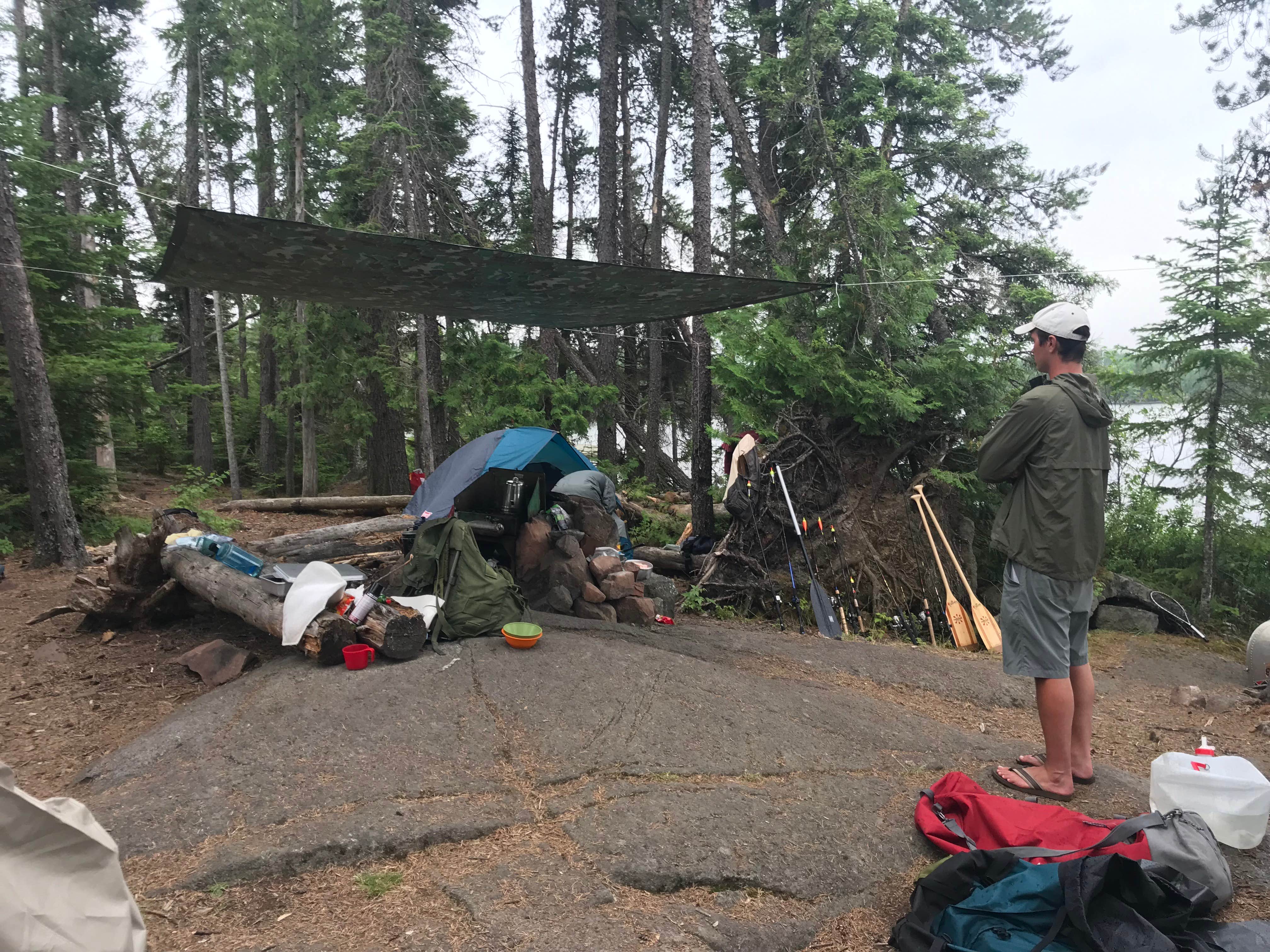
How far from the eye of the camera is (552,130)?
15.8m

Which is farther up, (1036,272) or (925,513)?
(1036,272)

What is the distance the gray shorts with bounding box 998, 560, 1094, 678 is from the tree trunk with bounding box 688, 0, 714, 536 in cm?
503

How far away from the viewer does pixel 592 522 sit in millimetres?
6652

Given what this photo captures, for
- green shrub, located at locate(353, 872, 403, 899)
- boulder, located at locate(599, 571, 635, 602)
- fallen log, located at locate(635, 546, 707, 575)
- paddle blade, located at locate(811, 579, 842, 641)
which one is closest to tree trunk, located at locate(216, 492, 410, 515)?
fallen log, located at locate(635, 546, 707, 575)

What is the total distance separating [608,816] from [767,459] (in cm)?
526

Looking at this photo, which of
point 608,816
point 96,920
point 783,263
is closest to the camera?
point 96,920

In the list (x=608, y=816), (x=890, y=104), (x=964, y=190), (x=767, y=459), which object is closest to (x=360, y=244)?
(x=608, y=816)

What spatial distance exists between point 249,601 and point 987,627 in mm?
6030

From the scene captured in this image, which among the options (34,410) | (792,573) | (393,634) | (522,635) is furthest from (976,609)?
(34,410)

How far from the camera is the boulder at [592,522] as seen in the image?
6.62 metres

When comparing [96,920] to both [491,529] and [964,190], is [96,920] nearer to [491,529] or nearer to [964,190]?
[491,529]

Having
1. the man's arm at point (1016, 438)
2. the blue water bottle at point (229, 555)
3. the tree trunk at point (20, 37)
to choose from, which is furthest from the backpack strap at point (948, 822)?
the tree trunk at point (20, 37)

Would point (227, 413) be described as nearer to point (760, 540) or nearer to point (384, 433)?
point (384, 433)

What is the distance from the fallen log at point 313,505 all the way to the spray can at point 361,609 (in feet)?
23.0
